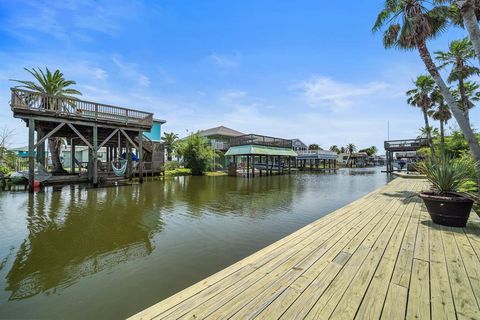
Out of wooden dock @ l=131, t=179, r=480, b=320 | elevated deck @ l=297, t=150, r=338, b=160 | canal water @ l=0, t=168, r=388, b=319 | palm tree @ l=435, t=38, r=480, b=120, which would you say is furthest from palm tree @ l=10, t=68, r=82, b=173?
elevated deck @ l=297, t=150, r=338, b=160

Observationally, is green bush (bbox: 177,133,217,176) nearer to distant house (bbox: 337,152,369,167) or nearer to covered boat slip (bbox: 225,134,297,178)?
covered boat slip (bbox: 225,134,297,178)

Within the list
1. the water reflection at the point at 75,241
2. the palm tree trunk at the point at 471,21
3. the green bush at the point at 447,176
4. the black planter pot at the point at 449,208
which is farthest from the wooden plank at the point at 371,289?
the palm tree trunk at the point at 471,21

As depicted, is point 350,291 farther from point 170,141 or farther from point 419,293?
point 170,141

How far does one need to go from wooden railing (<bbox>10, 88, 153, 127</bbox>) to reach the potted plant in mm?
16359

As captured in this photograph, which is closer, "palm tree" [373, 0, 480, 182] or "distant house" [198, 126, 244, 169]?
"palm tree" [373, 0, 480, 182]

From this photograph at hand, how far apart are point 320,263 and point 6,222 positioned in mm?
8574

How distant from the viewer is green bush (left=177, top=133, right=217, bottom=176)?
25.7 m

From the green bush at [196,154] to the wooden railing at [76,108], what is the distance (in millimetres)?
8150

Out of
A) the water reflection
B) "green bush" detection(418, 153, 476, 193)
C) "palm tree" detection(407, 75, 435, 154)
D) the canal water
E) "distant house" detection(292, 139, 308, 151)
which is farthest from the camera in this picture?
"distant house" detection(292, 139, 308, 151)

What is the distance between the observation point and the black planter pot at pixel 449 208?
4.30m

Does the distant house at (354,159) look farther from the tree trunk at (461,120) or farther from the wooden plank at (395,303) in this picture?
the wooden plank at (395,303)

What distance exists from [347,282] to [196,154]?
2410cm

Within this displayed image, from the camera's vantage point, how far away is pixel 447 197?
4.44 metres

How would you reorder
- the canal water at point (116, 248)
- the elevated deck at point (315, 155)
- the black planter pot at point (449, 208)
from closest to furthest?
the canal water at point (116, 248)
the black planter pot at point (449, 208)
the elevated deck at point (315, 155)
